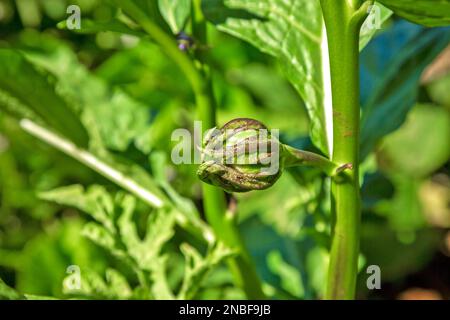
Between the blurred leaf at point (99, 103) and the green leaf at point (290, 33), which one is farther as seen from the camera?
the blurred leaf at point (99, 103)

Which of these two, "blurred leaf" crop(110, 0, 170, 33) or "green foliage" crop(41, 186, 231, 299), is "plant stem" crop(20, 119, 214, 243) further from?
"blurred leaf" crop(110, 0, 170, 33)

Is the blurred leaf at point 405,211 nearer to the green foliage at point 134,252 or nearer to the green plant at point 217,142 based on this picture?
the green plant at point 217,142

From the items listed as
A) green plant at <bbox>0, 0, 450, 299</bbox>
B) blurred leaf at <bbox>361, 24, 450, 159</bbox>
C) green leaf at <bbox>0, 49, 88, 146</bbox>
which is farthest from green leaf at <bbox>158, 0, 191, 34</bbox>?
blurred leaf at <bbox>361, 24, 450, 159</bbox>

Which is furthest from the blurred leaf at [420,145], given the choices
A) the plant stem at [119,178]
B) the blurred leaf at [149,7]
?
the blurred leaf at [149,7]

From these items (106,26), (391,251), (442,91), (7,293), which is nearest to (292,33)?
(106,26)

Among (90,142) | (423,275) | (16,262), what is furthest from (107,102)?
(423,275)
